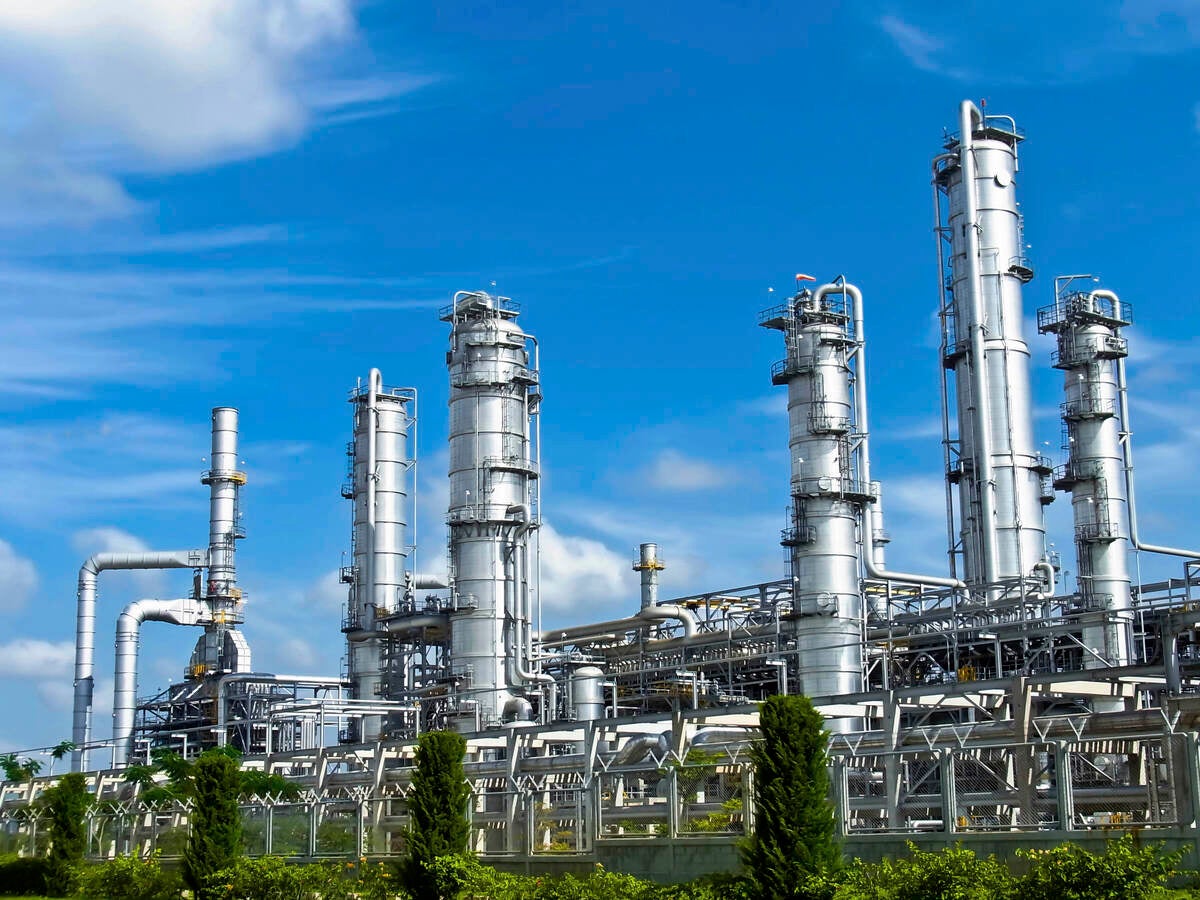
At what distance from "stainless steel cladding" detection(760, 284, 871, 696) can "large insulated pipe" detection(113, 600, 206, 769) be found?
34.1 metres

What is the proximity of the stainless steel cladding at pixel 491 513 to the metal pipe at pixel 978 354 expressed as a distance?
16.7 metres

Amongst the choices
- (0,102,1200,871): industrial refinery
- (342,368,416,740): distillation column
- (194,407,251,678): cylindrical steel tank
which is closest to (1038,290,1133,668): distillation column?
(0,102,1200,871): industrial refinery

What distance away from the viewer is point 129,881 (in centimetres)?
3809

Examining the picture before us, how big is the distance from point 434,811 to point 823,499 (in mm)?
25904

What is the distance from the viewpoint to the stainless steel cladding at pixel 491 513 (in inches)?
2295

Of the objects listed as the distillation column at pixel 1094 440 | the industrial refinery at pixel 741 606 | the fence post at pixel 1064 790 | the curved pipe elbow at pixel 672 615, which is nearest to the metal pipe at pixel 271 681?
the industrial refinery at pixel 741 606

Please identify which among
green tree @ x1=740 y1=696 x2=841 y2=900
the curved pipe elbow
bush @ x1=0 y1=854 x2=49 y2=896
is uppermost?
the curved pipe elbow

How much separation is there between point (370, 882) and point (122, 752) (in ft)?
142

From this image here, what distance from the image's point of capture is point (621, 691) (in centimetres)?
6250

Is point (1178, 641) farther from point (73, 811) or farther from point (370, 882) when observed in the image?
point (73, 811)

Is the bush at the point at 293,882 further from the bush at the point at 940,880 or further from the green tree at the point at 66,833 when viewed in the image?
the bush at the point at 940,880

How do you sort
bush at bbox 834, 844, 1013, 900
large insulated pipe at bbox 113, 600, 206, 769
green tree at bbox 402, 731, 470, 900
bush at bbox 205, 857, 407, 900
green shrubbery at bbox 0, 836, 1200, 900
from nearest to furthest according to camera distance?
green shrubbery at bbox 0, 836, 1200, 900, bush at bbox 834, 844, 1013, 900, green tree at bbox 402, 731, 470, 900, bush at bbox 205, 857, 407, 900, large insulated pipe at bbox 113, 600, 206, 769

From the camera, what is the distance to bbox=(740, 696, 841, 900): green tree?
24.3 m

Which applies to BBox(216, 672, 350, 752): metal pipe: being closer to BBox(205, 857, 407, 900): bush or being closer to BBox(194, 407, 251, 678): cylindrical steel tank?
BBox(194, 407, 251, 678): cylindrical steel tank
